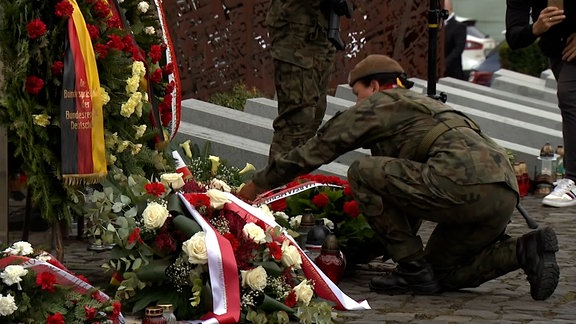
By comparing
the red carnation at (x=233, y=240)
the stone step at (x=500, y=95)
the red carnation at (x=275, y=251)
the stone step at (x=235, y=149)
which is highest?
the red carnation at (x=233, y=240)

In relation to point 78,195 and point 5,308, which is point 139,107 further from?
point 5,308

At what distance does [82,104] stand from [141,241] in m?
1.07

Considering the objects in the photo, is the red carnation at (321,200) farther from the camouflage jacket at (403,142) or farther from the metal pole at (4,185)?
the metal pole at (4,185)

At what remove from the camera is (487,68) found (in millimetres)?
26484

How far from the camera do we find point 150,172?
8.34m

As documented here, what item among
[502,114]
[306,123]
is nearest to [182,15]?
[306,123]

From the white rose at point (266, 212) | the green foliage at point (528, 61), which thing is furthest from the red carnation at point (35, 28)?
the green foliage at point (528, 61)

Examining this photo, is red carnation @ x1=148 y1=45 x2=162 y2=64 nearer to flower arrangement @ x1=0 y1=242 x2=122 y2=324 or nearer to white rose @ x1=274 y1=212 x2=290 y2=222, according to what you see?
white rose @ x1=274 y1=212 x2=290 y2=222

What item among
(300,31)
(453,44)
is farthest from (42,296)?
(453,44)

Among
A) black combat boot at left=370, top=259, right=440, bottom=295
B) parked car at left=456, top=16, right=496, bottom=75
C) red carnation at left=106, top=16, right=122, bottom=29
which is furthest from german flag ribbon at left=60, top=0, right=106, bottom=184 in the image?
parked car at left=456, top=16, right=496, bottom=75

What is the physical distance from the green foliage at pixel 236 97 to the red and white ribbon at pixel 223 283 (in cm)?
644

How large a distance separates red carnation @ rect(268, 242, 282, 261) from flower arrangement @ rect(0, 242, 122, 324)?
0.87m

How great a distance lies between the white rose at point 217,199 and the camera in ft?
23.2

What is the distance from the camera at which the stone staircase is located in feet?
37.1
